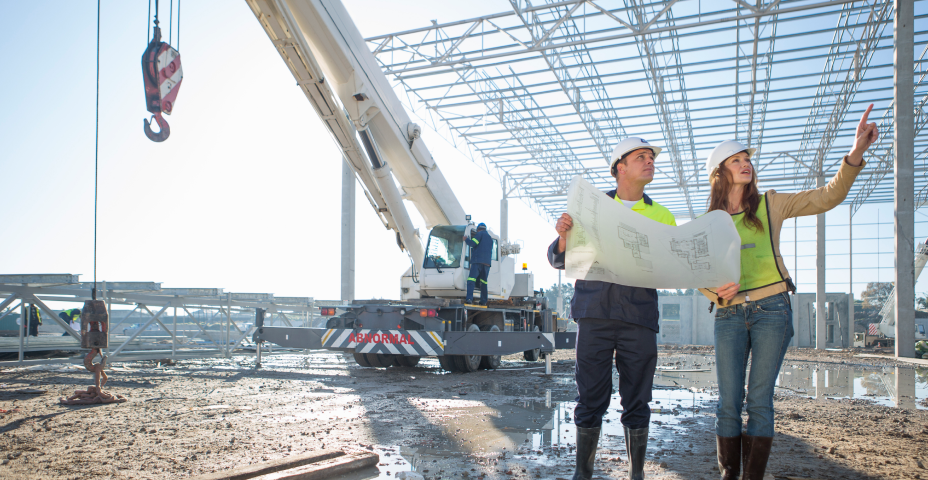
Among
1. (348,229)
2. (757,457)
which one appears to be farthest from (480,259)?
(348,229)

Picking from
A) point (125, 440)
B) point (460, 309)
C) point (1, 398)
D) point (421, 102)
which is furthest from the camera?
point (421, 102)

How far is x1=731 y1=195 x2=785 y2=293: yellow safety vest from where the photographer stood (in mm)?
2949

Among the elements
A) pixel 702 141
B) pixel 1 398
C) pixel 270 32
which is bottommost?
pixel 1 398

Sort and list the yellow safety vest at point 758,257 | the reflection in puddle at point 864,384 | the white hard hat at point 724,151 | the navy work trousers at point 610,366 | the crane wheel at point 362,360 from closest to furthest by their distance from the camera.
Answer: the yellow safety vest at point 758,257 → the navy work trousers at point 610,366 → the white hard hat at point 724,151 → the reflection in puddle at point 864,384 → the crane wheel at point 362,360

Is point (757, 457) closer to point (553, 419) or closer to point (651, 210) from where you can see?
point (651, 210)

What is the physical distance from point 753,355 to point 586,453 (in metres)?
0.94

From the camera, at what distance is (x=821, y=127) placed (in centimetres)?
2370

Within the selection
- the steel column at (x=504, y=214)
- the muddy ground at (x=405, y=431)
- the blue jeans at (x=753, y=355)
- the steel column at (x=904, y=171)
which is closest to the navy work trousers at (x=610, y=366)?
the blue jeans at (x=753, y=355)

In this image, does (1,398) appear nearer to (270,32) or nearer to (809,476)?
(270,32)

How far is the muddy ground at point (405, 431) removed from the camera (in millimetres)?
3486

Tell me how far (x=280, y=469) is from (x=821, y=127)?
25882mm

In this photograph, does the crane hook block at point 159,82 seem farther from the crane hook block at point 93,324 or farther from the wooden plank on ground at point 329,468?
the wooden plank on ground at point 329,468

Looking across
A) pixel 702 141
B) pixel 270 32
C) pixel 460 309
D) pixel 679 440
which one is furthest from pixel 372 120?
pixel 702 141

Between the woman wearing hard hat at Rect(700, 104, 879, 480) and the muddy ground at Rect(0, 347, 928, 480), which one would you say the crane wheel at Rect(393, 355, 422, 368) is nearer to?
the muddy ground at Rect(0, 347, 928, 480)
